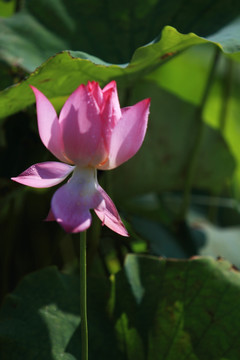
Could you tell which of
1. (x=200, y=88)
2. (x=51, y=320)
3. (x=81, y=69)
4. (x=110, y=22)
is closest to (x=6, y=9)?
(x=110, y=22)

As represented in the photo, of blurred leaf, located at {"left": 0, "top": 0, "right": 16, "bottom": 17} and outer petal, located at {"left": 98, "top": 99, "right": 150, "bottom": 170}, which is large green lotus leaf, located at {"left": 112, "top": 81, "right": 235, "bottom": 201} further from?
outer petal, located at {"left": 98, "top": 99, "right": 150, "bottom": 170}

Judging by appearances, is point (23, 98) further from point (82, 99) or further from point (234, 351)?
point (234, 351)

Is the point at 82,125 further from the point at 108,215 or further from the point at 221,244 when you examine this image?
the point at 221,244

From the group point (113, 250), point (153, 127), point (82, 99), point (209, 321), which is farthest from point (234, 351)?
point (153, 127)

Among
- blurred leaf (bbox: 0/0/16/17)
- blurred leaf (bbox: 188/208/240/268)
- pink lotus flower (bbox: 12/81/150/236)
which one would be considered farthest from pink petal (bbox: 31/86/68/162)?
blurred leaf (bbox: 0/0/16/17)

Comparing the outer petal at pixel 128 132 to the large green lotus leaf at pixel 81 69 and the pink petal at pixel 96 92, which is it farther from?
→ the large green lotus leaf at pixel 81 69

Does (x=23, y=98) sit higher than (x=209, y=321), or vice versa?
(x=23, y=98)

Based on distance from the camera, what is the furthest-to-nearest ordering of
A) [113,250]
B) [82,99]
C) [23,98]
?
[113,250]
[23,98]
[82,99]
